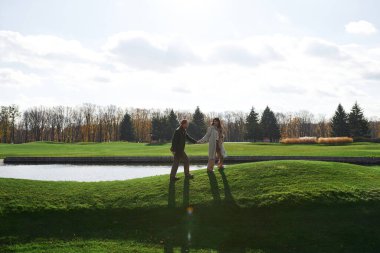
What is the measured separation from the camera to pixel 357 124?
8031 cm

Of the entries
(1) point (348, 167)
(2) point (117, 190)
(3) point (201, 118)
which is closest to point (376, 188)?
(1) point (348, 167)

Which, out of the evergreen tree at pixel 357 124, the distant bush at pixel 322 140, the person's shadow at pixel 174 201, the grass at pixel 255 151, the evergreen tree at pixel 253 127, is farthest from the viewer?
the evergreen tree at pixel 253 127

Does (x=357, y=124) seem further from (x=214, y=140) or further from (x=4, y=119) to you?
(x=4, y=119)

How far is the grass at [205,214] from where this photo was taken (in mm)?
9938

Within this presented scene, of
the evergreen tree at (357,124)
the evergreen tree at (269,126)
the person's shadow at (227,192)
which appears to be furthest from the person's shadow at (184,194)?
the evergreen tree at (269,126)

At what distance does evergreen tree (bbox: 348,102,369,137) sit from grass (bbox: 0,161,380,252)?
72263 millimetres

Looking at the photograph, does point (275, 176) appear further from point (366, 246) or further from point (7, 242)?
point (7, 242)

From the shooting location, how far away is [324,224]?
35.0 ft

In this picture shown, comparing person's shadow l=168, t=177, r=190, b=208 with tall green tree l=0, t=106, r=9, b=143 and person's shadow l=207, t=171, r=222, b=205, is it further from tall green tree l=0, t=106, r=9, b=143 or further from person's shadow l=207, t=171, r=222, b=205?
tall green tree l=0, t=106, r=9, b=143

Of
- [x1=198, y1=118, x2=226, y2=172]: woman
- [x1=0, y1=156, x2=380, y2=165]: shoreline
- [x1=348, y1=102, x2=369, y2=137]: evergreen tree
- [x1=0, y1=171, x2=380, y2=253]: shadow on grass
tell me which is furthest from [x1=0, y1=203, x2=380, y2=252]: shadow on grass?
[x1=348, y1=102, x2=369, y2=137]: evergreen tree

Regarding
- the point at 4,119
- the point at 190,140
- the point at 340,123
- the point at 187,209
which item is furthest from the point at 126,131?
the point at 187,209

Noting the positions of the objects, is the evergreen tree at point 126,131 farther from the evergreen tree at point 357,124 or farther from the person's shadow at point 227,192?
the person's shadow at point 227,192

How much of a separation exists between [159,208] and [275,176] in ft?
16.4

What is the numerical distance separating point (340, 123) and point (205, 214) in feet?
262
